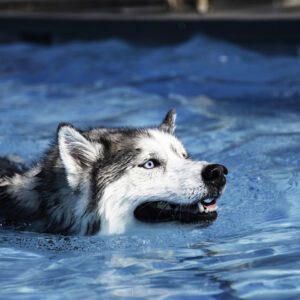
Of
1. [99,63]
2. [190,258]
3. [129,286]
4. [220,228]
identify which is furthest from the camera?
[99,63]

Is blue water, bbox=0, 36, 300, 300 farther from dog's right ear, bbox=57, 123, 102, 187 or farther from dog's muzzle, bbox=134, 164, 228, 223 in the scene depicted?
dog's right ear, bbox=57, 123, 102, 187

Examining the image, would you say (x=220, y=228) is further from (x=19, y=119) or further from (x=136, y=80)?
(x=136, y=80)

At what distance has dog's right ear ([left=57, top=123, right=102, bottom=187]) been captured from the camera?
16.9 ft

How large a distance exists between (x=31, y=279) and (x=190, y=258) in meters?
0.89

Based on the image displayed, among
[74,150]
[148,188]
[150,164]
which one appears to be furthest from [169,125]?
[74,150]

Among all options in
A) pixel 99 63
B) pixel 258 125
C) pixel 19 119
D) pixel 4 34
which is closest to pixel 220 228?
pixel 258 125

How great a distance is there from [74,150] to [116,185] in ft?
1.04

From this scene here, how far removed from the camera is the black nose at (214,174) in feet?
16.8

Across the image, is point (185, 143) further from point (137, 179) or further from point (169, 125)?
point (137, 179)

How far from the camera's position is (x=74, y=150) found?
5.25 meters

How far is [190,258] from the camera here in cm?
503

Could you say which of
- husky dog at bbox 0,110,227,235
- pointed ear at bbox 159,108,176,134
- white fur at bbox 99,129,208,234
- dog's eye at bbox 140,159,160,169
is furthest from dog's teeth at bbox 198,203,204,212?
pointed ear at bbox 159,108,176,134

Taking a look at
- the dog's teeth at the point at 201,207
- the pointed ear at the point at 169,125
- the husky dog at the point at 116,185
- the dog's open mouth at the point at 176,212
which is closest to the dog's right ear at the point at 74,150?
the husky dog at the point at 116,185

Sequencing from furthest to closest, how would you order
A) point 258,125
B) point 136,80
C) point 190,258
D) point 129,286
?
point 136,80 < point 258,125 < point 190,258 < point 129,286
